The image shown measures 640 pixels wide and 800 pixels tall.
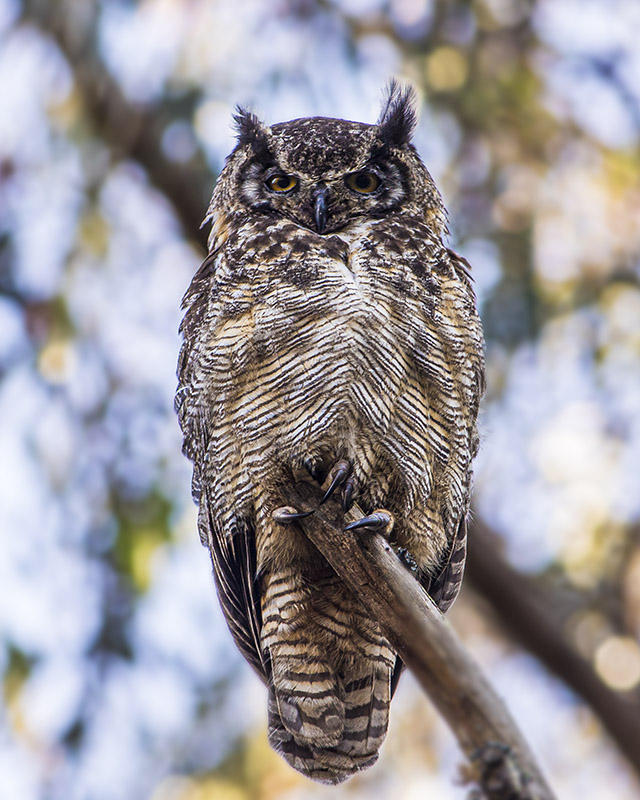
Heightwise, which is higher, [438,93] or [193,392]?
[438,93]

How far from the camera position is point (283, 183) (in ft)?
10.4

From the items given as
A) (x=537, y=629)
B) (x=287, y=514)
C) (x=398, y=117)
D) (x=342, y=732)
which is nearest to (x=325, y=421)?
(x=287, y=514)

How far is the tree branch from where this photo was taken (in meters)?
4.83

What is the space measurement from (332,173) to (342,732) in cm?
166

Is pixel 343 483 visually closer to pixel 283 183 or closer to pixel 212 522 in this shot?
pixel 212 522

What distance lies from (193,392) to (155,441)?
2335 mm

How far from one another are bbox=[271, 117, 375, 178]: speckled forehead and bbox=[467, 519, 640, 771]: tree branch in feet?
7.38

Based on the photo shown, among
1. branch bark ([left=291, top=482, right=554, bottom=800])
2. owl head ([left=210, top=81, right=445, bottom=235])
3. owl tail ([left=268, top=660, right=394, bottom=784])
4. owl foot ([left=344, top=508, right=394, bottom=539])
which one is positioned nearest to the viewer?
branch bark ([left=291, top=482, right=554, bottom=800])

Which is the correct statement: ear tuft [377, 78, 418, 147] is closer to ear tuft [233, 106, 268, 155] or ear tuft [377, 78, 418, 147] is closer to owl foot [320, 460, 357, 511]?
ear tuft [233, 106, 268, 155]

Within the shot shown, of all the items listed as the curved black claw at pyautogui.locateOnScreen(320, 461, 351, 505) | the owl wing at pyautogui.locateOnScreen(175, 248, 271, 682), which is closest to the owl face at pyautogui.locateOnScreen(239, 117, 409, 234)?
the owl wing at pyautogui.locateOnScreen(175, 248, 271, 682)

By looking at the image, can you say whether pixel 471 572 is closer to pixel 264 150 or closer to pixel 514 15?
Answer: pixel 264 150

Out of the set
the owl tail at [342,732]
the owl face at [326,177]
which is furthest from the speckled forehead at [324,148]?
the owl tail at [342,732]

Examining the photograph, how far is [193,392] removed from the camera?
9.49 ft

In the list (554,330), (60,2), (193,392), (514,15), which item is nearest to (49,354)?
(60,2)
